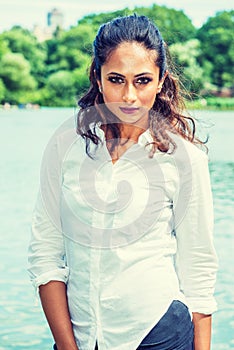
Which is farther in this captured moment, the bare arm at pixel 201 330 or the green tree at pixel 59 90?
the green tree at pixel 59 90

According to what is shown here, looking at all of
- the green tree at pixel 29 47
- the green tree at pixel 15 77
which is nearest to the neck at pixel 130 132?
the green tree at pixel 15 77

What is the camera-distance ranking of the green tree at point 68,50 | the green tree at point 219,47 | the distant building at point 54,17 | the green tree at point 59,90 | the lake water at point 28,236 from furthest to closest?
1. the distant building at point 54,17
2. the green tree at point 219,47
3. the green tree at point 68,50
4. the green tree at point 59,90
5. the lake water at point 28,236

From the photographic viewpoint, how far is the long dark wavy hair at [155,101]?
1059 mm

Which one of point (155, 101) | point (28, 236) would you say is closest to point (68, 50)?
point (28, 236)

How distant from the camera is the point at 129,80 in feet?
3.43

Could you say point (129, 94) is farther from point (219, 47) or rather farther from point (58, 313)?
point (219, 47)

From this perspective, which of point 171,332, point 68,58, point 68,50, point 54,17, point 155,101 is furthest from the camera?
point 54,17

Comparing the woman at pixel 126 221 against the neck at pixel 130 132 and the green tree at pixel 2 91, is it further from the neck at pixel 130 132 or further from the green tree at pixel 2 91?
the green tree at pixel 2 91

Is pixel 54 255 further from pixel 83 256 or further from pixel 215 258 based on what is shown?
pixel 215 258

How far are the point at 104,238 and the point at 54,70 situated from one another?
24842 millimetres

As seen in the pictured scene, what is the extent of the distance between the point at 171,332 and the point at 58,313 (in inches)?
6.0

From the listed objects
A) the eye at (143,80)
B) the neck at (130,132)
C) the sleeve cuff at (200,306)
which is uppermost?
the eye at (143,80)

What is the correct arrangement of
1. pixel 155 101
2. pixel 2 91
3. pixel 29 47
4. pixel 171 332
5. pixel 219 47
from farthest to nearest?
1. pixel 219 47
2. pixel 29 47
3. pixel 2 91
4. pixel 155 101
5. pixel 171 332

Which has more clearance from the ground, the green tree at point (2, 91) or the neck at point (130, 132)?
the neck at point (130, 132)
